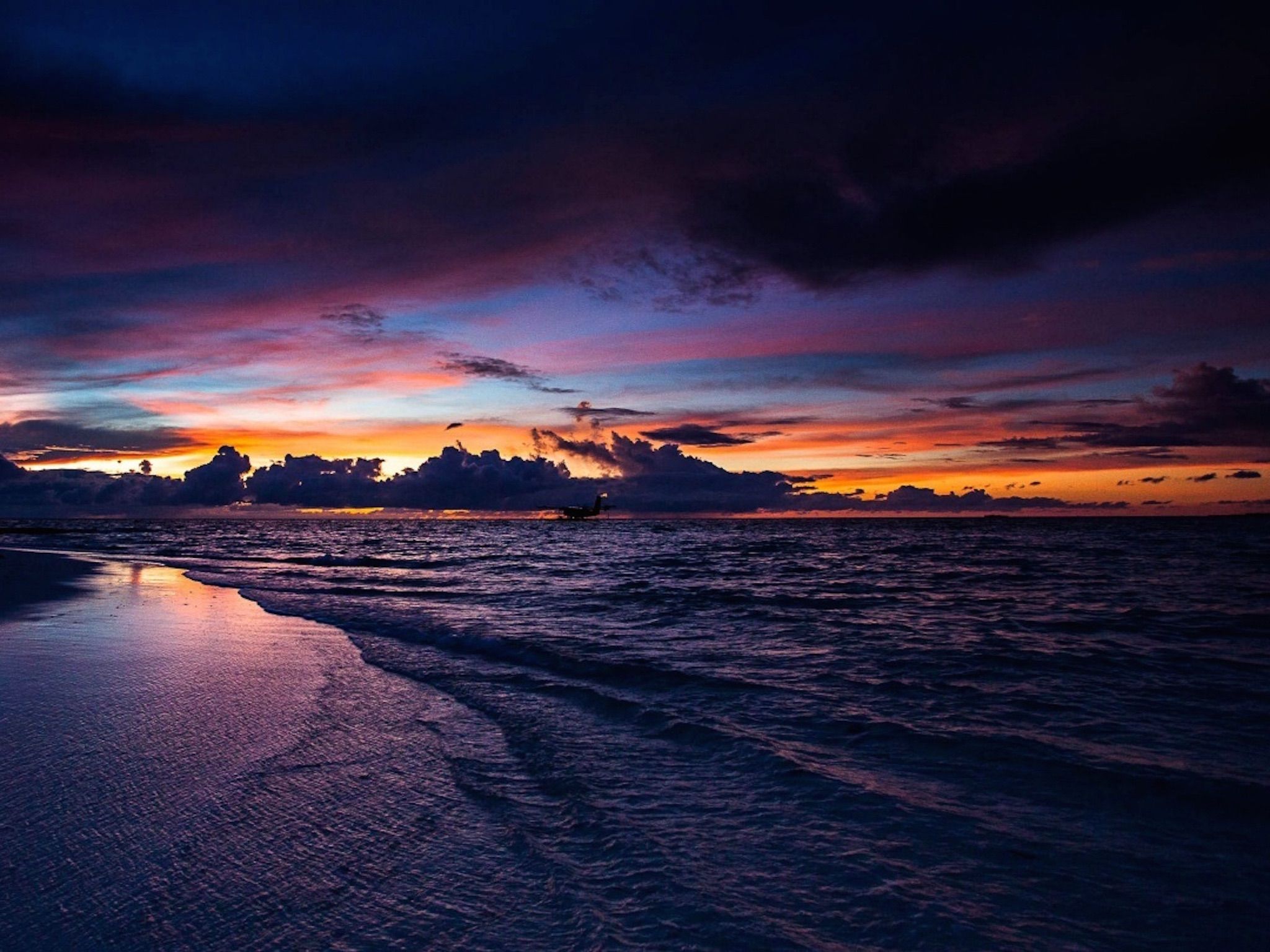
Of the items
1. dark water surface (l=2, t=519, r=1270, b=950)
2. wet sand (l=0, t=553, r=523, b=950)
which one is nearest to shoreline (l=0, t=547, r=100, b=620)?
dark water surface (l=2, t=519, r=1270, b=950)

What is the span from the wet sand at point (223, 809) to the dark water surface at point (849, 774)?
0.66ft

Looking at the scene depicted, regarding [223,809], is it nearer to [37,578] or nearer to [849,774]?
[849,774]

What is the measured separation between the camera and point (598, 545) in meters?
67.4

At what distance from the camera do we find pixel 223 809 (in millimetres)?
6082

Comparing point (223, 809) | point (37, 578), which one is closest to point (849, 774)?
point (223, 809)

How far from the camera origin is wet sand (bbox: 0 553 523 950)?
4.44 metres

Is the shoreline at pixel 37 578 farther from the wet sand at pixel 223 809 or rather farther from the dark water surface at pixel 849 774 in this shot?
the wet sand at pixel 223 809

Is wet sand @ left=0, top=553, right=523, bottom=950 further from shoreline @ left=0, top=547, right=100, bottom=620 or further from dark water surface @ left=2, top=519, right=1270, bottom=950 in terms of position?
shoreline @ left=0, top=547, right=100, bottom=620

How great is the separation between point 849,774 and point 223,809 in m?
5.67

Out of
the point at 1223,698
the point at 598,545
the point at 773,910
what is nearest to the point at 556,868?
the point at 773,910

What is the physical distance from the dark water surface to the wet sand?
0.20 m

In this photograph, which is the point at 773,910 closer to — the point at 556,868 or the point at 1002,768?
the point at 556,868

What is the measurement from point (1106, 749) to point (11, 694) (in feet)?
43.9

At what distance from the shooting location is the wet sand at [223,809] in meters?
4.44
